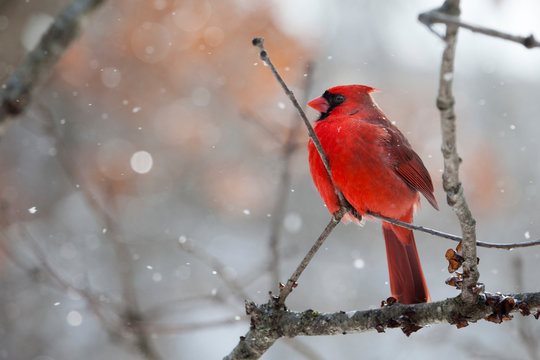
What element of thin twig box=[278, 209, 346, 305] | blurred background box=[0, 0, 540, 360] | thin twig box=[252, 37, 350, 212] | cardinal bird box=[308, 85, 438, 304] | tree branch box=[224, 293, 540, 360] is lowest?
tree branch box=[224, 293, 540, 360]

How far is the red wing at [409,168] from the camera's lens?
8.53 feet

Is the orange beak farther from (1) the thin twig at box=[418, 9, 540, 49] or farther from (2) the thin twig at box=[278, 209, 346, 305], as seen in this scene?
(1) the thin twig at box=[418, 9, 540, 49]

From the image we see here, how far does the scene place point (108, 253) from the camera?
247 inches

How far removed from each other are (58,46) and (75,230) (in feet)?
15.0

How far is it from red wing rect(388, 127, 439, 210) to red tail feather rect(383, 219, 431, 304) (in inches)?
8.4

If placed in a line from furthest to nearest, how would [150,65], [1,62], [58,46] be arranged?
1. [150,65]
2. [1,62]
3. [58,46]

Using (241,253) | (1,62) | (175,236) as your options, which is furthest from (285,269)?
(1,62)

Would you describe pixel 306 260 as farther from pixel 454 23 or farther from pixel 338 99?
pixel 338 99

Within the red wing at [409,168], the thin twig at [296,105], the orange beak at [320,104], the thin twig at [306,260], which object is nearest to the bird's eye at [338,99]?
the orange beak at [320,104]

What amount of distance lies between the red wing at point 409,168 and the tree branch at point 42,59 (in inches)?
54.6

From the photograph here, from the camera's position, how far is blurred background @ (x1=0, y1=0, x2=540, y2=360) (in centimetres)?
512

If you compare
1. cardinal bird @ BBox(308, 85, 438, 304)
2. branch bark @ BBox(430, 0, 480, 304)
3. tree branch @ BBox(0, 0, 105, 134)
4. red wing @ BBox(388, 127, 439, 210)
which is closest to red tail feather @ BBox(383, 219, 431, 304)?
cardinal bird @ BBox(308, 85, 438, 304)

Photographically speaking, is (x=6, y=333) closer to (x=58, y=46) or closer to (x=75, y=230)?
(x=75, y=230)

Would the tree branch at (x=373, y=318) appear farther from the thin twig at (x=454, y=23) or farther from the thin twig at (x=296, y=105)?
the thin twig at (x=454, y=23)
